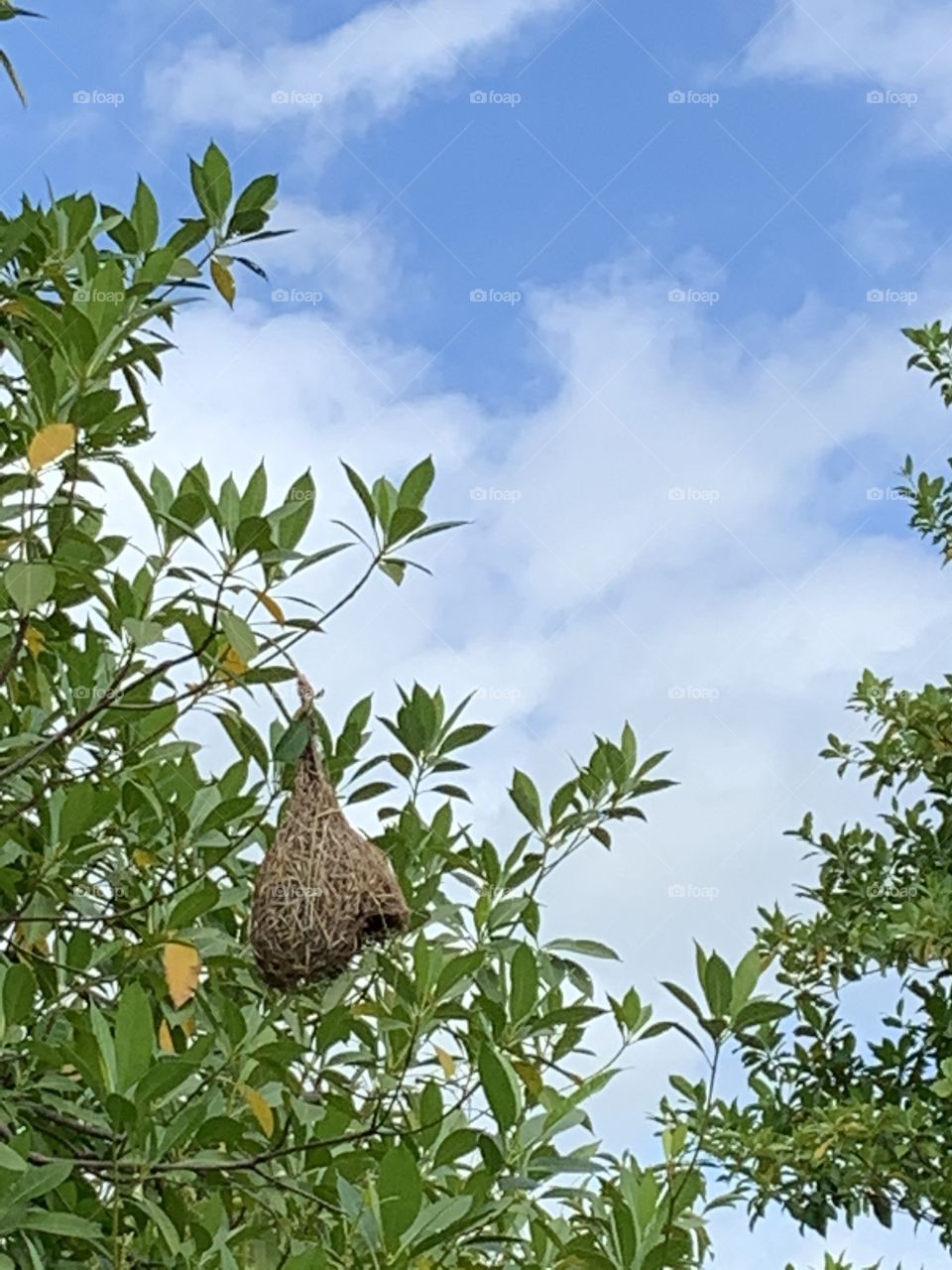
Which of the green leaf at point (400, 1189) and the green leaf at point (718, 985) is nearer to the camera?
the green leaf at point (400, 1189)

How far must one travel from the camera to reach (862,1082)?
562cm

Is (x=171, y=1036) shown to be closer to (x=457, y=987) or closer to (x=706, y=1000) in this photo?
(x=457, y=987)

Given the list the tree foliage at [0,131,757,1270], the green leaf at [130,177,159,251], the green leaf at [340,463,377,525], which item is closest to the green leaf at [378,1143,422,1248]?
the tree foliage at [0,131,757,1270]

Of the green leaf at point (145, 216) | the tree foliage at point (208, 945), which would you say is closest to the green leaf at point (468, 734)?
the tree foliage at point (208, 945)

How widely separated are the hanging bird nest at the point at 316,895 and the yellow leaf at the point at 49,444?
24.4 inches

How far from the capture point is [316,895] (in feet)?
7.25

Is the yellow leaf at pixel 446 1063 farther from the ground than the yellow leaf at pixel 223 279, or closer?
closer

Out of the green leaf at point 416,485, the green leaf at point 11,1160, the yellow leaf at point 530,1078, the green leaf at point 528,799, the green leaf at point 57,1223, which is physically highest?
the green leaf at point 416,485

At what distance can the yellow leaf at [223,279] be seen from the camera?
2.72 m

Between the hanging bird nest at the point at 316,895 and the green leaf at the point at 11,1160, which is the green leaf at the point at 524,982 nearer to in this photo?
the hanging bird nest at the point at 316,895

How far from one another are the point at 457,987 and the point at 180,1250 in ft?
1.65

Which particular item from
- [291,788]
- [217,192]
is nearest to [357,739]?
A: [291,788]

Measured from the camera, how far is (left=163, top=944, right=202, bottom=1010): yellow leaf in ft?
6.82

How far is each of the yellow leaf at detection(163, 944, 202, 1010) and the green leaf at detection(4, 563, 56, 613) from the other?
557mm
